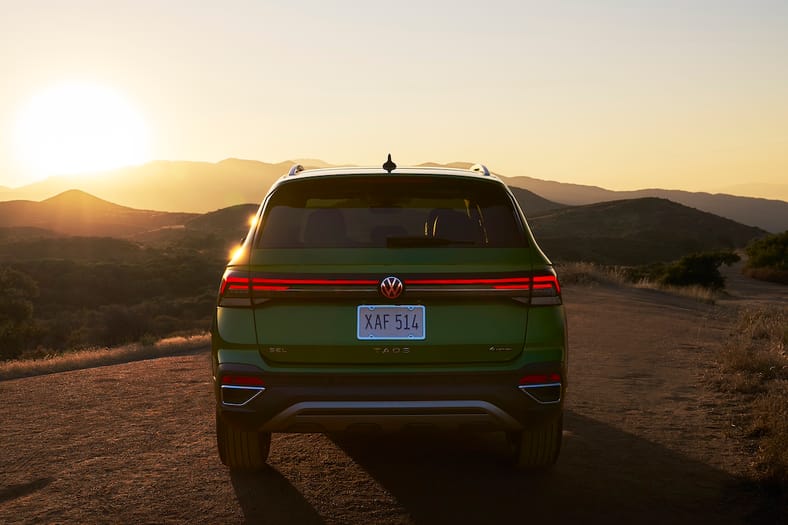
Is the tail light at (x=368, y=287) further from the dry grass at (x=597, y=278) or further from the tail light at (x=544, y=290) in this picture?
the dry grass at (x=597, y=278)

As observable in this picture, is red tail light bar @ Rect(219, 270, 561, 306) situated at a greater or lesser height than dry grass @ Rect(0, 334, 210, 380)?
greater

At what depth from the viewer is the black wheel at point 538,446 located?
516cm

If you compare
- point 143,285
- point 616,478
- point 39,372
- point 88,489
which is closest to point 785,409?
point 616,478

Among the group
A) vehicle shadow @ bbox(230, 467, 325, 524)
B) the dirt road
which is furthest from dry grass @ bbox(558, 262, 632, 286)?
vehicle shadow @ bbox(230, 467, 325, 524)

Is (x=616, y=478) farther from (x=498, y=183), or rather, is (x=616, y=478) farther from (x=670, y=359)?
(x=670, y=359)

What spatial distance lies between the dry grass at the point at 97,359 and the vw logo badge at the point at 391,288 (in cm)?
900

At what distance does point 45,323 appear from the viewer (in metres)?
29.6

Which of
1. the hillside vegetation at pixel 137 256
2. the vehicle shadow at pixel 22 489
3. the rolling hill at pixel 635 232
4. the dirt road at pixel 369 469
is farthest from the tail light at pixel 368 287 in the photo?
the rolling hill at pixel 635 232

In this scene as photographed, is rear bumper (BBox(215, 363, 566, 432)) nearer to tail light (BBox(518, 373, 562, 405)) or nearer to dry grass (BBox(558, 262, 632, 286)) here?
tail light (BBox(518, 373, 562, 405))

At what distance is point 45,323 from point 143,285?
543 inches

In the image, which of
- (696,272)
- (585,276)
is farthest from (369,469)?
(696,272)

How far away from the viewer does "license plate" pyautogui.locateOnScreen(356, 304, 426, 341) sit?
14.1ft

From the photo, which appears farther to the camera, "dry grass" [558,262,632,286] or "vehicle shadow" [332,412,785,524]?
"dry grass" [558,262,632,286]

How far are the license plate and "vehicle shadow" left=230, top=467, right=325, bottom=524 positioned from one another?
1078 mm
